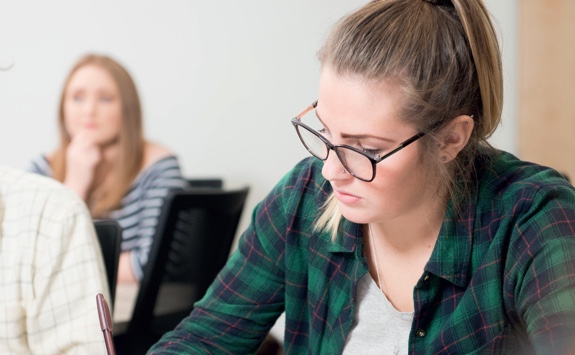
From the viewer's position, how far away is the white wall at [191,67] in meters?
3.43

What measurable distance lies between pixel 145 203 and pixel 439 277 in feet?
5.69

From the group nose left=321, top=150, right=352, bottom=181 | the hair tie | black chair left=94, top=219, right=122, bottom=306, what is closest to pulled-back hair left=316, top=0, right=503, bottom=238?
the hair tie

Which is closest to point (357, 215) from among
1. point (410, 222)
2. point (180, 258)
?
point (410, 222)

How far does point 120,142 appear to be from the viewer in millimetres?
3045

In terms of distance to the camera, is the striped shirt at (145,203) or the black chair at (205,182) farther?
the black chair at (205,182)

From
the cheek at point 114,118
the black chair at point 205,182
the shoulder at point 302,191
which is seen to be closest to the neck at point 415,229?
the shoulder at point 302,191

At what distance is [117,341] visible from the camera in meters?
2.23

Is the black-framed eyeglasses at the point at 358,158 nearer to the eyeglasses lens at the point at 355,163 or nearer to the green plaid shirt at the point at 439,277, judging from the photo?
the eyeglasses lens at the point at 355,163

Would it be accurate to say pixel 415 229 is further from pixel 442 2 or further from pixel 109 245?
pixel 109 245

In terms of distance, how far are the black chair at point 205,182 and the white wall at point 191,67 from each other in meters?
0.15

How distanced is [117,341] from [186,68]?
1.52 metres

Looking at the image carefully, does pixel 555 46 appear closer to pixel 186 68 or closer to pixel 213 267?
pixel 186 68

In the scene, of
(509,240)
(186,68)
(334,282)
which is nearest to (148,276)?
(334,282)

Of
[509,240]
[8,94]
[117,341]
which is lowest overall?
[117,341]
